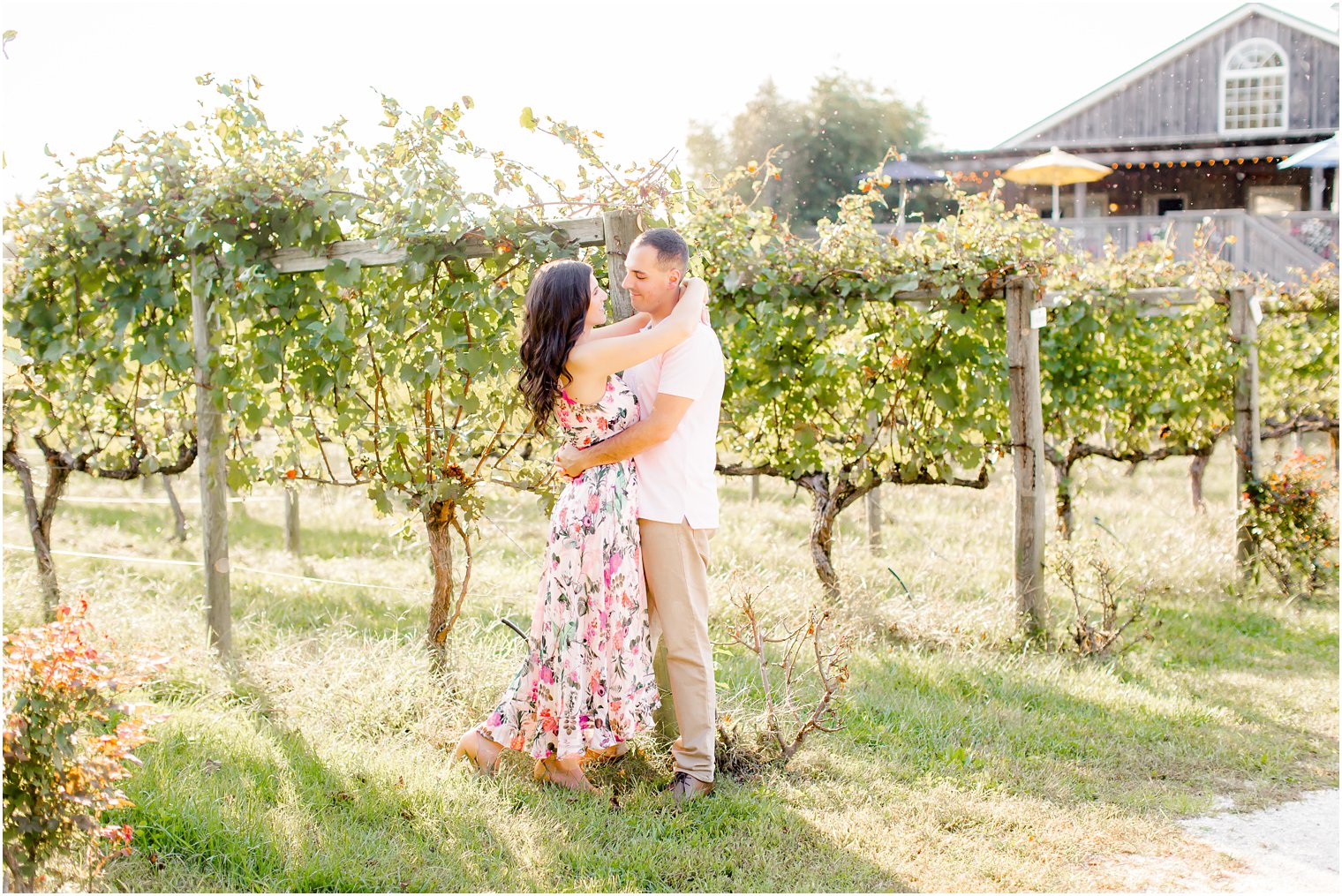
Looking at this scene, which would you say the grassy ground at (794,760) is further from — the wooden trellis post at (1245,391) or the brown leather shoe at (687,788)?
the wooden trellis post at (1245,391)

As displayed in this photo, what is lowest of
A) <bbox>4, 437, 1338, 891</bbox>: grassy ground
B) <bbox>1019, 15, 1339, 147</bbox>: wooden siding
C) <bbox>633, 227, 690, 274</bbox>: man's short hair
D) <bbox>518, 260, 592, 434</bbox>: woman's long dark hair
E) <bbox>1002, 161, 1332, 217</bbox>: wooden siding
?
<bbox>4, 437, 1338, 891</bbox>: grassy ground

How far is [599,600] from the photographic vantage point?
3.19m

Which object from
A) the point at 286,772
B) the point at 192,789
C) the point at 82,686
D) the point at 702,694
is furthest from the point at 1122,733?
the point at 82,686

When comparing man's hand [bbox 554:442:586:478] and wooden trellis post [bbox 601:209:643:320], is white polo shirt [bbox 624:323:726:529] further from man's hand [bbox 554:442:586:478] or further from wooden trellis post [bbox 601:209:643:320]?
wooden trellis post [bbox 601:209:643:320]

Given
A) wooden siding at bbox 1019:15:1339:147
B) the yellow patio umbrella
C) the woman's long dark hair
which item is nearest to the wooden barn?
wooden siding at bbox 1019:15:1339:147

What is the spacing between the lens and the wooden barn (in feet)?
65.9

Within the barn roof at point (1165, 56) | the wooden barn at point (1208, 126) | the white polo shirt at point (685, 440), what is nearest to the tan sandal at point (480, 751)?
the white polo shirt at point (685, 440)

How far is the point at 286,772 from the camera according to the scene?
10.9ft

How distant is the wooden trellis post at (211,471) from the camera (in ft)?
14.7

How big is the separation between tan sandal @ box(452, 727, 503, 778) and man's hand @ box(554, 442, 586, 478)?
37.0 inches

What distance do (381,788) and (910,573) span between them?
420 centimetres

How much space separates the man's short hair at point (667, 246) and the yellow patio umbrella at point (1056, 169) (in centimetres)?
1187

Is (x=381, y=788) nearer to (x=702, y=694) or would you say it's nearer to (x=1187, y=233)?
(x=702, y=694)

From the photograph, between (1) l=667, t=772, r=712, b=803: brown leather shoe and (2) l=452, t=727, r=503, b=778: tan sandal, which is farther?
(2) l=452, t=727, r=503, b=778: tan sandal
